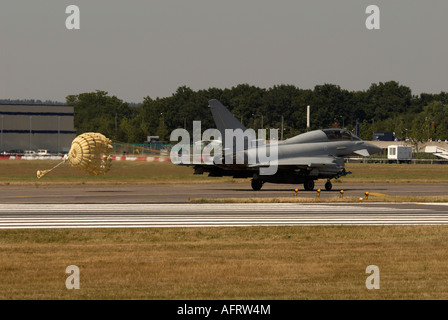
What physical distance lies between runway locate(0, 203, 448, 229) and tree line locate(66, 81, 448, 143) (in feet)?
353

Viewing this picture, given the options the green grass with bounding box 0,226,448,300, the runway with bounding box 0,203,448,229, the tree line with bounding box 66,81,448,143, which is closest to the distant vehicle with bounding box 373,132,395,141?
the tree line with bounding box 66,81,448,143

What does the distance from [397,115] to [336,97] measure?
1625 inches

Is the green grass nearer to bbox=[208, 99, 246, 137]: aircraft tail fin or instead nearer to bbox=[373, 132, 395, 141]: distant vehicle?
bbox=[208, 99, 246, 137]: aircraft tail fin

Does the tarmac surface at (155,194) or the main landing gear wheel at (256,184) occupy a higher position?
the main landing gear wheel at (256,184)

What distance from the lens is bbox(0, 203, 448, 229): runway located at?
24672mm

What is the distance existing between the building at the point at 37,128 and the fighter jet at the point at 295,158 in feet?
332

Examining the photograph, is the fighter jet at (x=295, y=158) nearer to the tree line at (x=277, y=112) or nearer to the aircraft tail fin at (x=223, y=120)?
the aircraft tail fin at (x=223, y=120)

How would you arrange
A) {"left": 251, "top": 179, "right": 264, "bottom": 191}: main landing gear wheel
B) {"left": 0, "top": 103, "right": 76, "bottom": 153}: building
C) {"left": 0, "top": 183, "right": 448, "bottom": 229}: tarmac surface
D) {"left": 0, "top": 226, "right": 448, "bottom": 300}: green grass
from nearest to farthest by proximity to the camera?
1. {"left": 0, "top": 226, "right": 448, "bottom": 300}: green grass
2. {"left": 0, "top": 183, "right": 448, "bottom": 229}: tarmac surface
3. {"left": 251, "top": 179, "right": 264, "bottom": 191}: main landing gear wheel
4. {"left": 0, "top": 103, "right": 76, "bottom": 153}: building

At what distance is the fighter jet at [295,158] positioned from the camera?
4309 cm

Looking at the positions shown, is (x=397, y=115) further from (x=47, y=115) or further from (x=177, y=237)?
(x=177, y=237)

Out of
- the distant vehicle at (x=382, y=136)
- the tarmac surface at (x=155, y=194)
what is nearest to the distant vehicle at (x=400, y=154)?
the distant vehicle at (x=382, y=136)

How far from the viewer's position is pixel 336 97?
520ft
